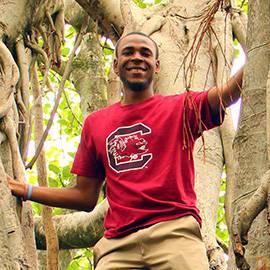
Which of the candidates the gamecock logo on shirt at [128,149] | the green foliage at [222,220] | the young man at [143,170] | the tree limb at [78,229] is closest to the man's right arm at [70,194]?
the young man at [143,170]

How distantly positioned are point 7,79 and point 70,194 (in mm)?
648

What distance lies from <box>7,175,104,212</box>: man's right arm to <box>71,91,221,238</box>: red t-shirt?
0.46 ft

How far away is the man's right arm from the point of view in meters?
2.14

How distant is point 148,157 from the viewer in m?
1.92

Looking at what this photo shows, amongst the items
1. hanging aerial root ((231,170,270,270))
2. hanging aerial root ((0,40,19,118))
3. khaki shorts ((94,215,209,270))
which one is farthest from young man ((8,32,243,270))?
hanging aerial root ((0,40,19,118))

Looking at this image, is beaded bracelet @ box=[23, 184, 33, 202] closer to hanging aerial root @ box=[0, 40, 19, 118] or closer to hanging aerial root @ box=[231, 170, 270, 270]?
hanging aerial root @ box=[0, 40, 19, 118]

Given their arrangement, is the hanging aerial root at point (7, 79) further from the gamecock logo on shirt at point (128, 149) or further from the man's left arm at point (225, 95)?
the man's left arm at point (225, 95)

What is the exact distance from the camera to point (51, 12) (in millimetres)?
3205

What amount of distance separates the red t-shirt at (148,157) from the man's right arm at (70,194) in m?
0.14

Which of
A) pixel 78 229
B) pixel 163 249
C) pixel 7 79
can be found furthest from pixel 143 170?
pixel 78 229

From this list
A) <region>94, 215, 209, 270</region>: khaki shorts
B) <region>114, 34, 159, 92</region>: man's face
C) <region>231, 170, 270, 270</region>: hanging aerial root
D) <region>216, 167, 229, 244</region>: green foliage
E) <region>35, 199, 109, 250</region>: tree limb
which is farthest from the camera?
<region>216, 167, 229, 244</region>: green foliage

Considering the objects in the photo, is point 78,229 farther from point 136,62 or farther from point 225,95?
point 225,95

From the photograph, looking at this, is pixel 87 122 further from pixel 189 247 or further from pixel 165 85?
pixel 165 85

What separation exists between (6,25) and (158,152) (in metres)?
1.27
